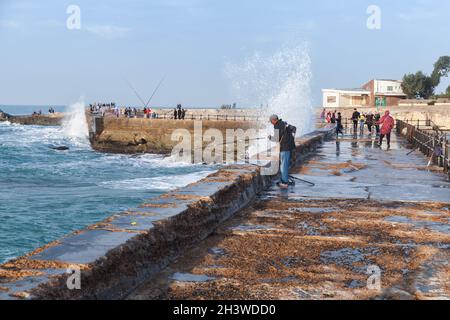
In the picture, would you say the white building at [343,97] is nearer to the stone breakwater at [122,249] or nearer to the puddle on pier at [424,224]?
the puddle on pier at [424,224]

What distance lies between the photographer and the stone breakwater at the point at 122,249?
9.97ft

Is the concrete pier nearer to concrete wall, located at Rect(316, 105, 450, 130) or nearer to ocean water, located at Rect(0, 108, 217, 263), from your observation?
ocean water, located at Rect(0, 108, 217, 263)

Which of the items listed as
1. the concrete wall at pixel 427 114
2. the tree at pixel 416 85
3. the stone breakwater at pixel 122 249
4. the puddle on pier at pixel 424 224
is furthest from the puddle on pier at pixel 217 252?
the tree at pixel 416 85

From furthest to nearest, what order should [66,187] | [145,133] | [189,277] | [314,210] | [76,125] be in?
[76,125] < [145,133] < [66,187] < [314,210] < [189,277]

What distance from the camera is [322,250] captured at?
15.7 feet

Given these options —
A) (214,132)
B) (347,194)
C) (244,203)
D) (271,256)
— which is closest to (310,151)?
(347,194)

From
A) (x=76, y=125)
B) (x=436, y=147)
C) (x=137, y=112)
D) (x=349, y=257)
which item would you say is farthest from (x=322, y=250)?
Answer: (x=76, y=125)

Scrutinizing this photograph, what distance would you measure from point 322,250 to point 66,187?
1860 cm

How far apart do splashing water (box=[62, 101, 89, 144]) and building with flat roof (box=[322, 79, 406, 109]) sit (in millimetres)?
29199

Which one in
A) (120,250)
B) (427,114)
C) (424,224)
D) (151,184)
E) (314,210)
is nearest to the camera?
(120,250)

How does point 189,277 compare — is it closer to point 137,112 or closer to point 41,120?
point 137,112

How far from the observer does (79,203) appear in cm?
1727

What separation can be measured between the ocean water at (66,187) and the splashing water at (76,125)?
1406 cm
